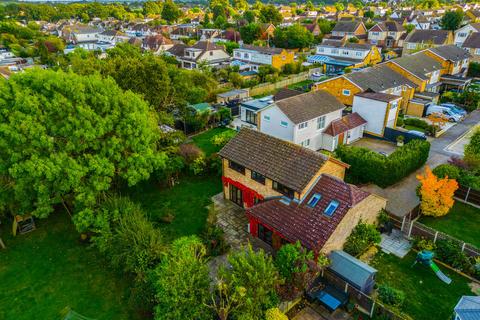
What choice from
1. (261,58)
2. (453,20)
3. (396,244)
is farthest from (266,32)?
(396,244)

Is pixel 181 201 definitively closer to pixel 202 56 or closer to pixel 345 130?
pixel 345 130

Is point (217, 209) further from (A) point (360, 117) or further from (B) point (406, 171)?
(A) point (360, 117)

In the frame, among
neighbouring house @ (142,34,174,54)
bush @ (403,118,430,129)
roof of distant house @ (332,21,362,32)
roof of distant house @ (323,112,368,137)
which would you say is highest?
roof of distant house @ (332,21,362,32)

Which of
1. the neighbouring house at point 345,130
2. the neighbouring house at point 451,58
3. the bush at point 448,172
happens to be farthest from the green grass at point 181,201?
the neighbouring house at point 451,58

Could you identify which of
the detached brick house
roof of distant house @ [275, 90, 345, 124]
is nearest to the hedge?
roof of distant house @ [275, 90, 345, 124]

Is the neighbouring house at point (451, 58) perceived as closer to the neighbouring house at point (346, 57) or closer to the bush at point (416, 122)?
the neighbouring house at point (346, 57)

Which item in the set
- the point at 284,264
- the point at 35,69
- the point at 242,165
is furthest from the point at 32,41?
the point at 284,264

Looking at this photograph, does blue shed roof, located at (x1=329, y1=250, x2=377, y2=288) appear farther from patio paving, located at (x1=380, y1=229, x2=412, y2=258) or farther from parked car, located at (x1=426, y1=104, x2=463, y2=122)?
parked car, located at (x1=426, y1=104, x2=463, y2=122)
